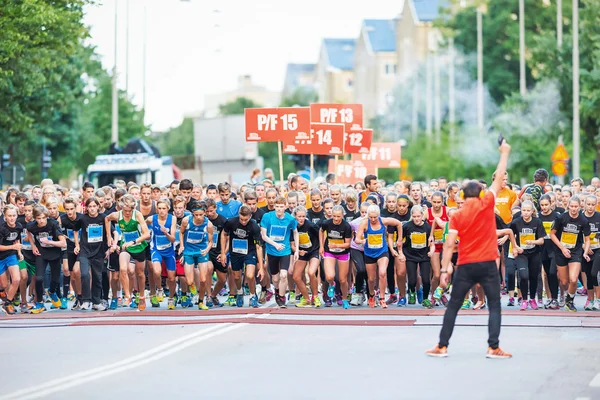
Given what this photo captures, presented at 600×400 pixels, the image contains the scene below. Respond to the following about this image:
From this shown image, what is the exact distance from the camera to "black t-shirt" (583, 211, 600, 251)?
1905cm

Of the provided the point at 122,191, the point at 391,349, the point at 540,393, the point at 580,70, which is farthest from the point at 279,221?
the point at 580,70

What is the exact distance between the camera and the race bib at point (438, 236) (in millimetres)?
19859

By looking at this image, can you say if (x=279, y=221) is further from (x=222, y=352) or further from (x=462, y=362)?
(x=462, y=362)

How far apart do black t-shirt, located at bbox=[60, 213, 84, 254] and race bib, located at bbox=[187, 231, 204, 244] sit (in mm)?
1685

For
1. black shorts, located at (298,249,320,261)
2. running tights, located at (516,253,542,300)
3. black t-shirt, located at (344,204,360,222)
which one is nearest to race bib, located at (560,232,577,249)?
running tights, located at (516,253,542,300)

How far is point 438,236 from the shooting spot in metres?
19.9

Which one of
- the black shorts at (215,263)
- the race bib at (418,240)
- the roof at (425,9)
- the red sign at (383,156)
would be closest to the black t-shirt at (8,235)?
the black shorts at (215,263)

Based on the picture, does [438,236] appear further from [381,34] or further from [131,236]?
[381,34]

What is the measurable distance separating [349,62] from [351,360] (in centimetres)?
13697

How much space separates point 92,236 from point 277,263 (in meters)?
2.73

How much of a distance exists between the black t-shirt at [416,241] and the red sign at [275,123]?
7695 millimetres

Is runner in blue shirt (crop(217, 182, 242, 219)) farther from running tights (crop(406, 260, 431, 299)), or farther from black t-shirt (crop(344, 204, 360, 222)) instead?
running tights (crop(406, 260, 431, 299))

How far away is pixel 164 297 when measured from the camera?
73.7ft

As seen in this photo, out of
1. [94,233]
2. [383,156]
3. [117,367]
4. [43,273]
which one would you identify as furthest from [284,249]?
[383,156]
